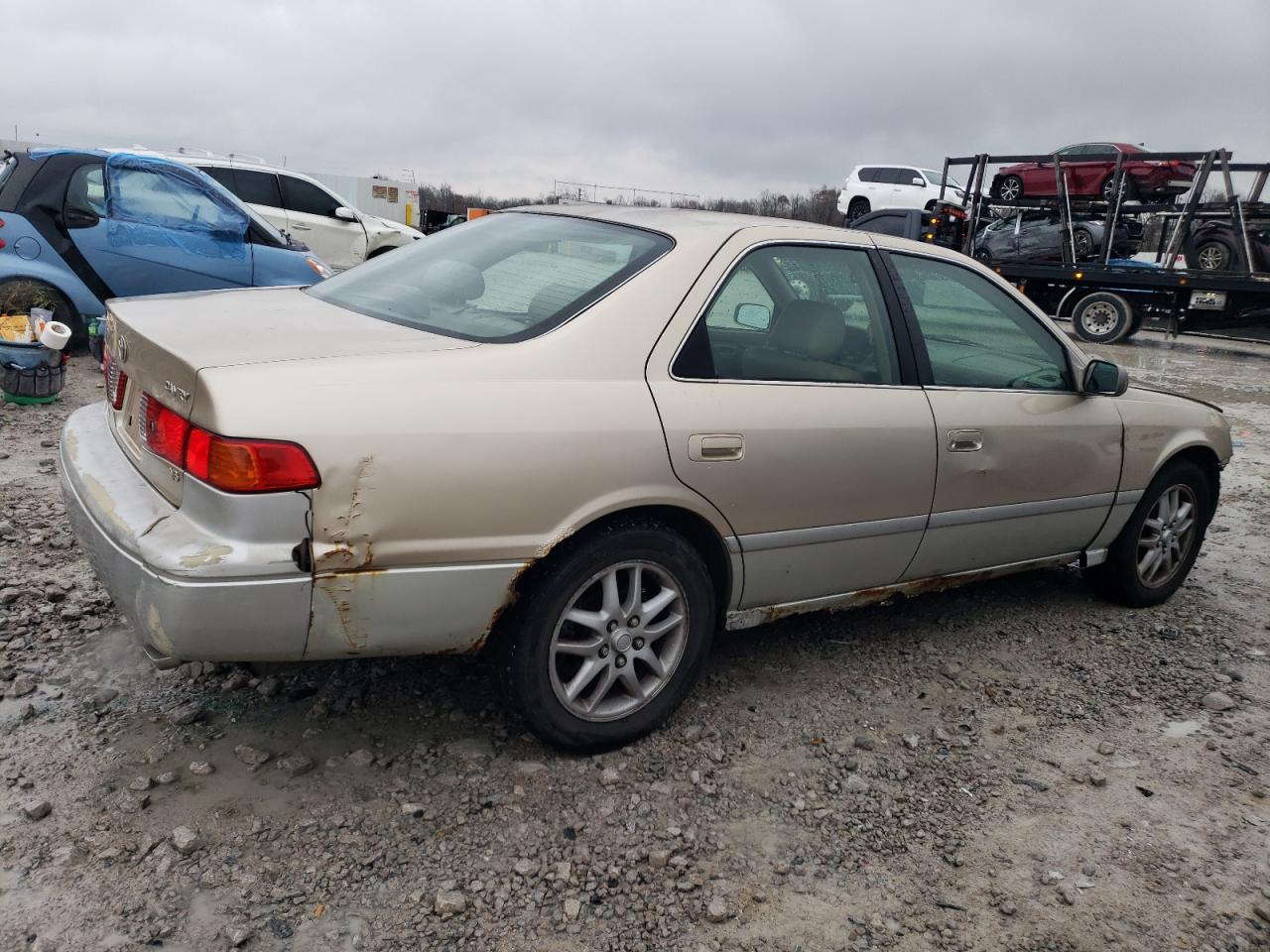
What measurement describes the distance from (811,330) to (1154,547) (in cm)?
222

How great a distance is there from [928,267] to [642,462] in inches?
62.7

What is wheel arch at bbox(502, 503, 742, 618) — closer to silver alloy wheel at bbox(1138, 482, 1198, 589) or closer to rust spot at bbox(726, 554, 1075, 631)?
rust spot at bbox(726, 554, 1075, 631)

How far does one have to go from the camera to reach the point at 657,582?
9.36ft

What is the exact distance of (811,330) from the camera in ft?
10.5

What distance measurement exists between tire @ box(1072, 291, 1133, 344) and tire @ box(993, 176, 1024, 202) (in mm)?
2482

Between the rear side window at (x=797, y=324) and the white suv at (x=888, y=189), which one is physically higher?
the white suv at (x=888, y=189)

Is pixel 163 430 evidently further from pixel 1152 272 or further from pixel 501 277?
pixel 1152 272

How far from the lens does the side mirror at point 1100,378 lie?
150 inches

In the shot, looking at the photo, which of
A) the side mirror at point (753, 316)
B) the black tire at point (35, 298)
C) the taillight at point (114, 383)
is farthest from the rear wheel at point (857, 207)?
the taillight at point (114, 383)

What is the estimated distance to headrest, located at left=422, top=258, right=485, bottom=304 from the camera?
9.96 ft

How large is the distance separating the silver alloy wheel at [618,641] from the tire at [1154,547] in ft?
7.77

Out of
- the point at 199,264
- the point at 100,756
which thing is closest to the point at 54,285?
the point at 199,264

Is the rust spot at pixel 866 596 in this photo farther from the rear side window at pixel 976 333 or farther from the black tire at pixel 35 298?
the black tire at pixel 35 298

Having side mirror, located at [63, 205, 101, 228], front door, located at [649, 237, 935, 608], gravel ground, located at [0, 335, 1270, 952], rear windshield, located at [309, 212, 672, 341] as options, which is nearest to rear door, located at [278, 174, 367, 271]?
side mirror, located at [63, 205, 101, 228]
